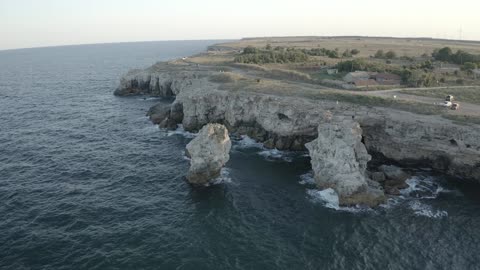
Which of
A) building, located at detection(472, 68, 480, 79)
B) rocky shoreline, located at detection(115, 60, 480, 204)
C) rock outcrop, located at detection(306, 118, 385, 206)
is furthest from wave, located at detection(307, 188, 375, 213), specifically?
building, located at detection(472, 68, 480, 79)

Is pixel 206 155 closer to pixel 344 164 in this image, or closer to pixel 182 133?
pixel 344 164

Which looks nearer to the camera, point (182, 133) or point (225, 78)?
point (182, 133)

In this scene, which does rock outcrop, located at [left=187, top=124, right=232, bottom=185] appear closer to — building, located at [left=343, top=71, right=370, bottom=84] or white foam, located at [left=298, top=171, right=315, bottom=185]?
white foam, located at [left=298, top=171, right=315, bottom=185]

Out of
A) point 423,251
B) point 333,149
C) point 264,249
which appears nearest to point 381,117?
point 333,149

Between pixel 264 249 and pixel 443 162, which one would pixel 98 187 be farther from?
pixel 443 162

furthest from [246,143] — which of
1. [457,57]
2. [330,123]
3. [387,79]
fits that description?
[457,57]

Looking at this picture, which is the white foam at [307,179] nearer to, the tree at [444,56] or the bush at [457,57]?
the bush at [457,57]
